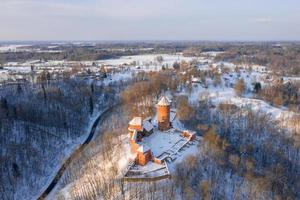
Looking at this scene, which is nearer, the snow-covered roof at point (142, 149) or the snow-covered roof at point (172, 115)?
the snow-covered roof at point (142, 149)

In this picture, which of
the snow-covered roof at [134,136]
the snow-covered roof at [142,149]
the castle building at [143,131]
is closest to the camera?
the snow-covered roof at [142,149]

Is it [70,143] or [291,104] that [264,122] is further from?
[70,143]

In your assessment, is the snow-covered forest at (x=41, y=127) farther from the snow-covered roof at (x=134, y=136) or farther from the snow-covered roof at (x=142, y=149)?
the snow-covered roof at (x=142, y=149)

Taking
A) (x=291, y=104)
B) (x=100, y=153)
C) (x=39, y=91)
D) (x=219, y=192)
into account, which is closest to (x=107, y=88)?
(x=39, y=91)

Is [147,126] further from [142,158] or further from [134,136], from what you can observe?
[142,158]

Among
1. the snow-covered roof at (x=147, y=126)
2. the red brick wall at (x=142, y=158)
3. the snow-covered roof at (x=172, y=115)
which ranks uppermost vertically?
the snow-covered roof at (x=147, y=126)

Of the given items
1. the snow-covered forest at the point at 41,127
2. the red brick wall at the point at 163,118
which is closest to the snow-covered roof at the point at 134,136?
the red brick wall at the point at 163,118

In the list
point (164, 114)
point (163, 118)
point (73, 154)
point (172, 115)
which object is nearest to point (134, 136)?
point (163, 118)

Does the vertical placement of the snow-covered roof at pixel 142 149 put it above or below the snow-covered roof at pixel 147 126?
below
